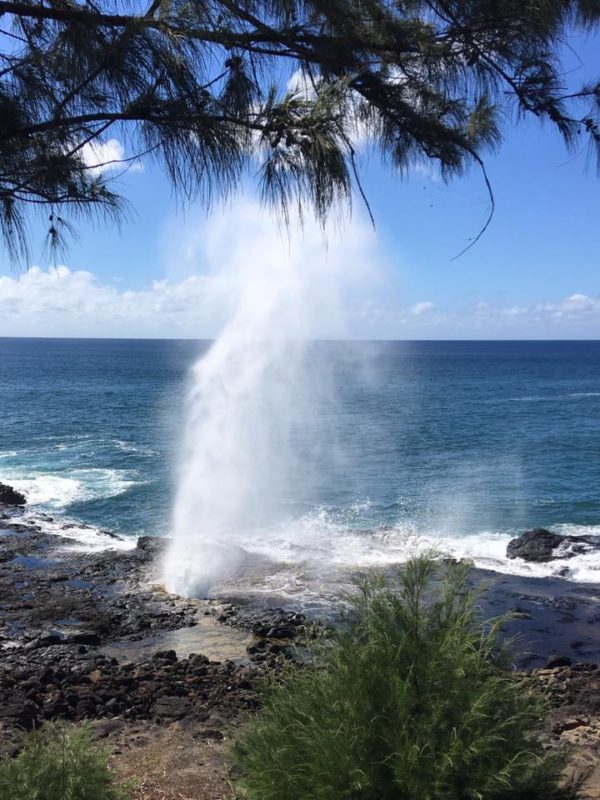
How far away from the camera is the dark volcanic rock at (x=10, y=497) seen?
28.9m

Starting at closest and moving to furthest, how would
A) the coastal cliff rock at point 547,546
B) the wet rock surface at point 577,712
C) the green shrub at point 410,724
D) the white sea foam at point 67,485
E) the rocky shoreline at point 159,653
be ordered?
the green shrub at point 410,724 < the wet rock surface at point 577,712 < the rocky shoreline at point 159,653 < the coastal cliff rock at point 547,546 < the white sea foam at point 67,485

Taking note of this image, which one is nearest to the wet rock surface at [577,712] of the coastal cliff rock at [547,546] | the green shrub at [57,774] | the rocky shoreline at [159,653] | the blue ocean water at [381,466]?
the rocky shoreline at [159,653]

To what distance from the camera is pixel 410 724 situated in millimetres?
3971

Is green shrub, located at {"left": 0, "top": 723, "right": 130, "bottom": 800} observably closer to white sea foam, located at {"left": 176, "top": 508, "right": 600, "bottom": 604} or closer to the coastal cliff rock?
white sea foam, located at {"left": 176, "top": 508, "right": 600, "bottom": 604}

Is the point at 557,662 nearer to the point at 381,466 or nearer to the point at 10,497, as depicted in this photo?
the point at 10,497

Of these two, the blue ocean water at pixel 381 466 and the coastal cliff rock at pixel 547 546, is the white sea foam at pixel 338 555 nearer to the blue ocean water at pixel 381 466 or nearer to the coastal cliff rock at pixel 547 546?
the blue ocean water at pixel 381 466

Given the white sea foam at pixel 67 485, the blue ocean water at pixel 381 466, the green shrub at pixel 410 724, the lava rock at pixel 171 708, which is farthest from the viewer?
the white sea foam at pixel 67 485

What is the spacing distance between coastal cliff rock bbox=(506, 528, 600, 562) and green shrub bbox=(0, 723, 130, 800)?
19.6 meters

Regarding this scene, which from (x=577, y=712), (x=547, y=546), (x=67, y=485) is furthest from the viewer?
(x=67, y=485)

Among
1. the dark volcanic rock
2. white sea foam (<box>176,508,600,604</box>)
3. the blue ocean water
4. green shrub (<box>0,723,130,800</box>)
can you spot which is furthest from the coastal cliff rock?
green shrub (<box>0,723,130,800</box>)

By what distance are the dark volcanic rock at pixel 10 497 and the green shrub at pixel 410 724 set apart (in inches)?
1064

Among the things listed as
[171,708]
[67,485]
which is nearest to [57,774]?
[171,708]

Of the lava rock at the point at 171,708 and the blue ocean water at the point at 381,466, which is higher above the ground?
the lava rock at the point at 171,708

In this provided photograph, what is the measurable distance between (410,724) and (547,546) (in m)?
20.2
